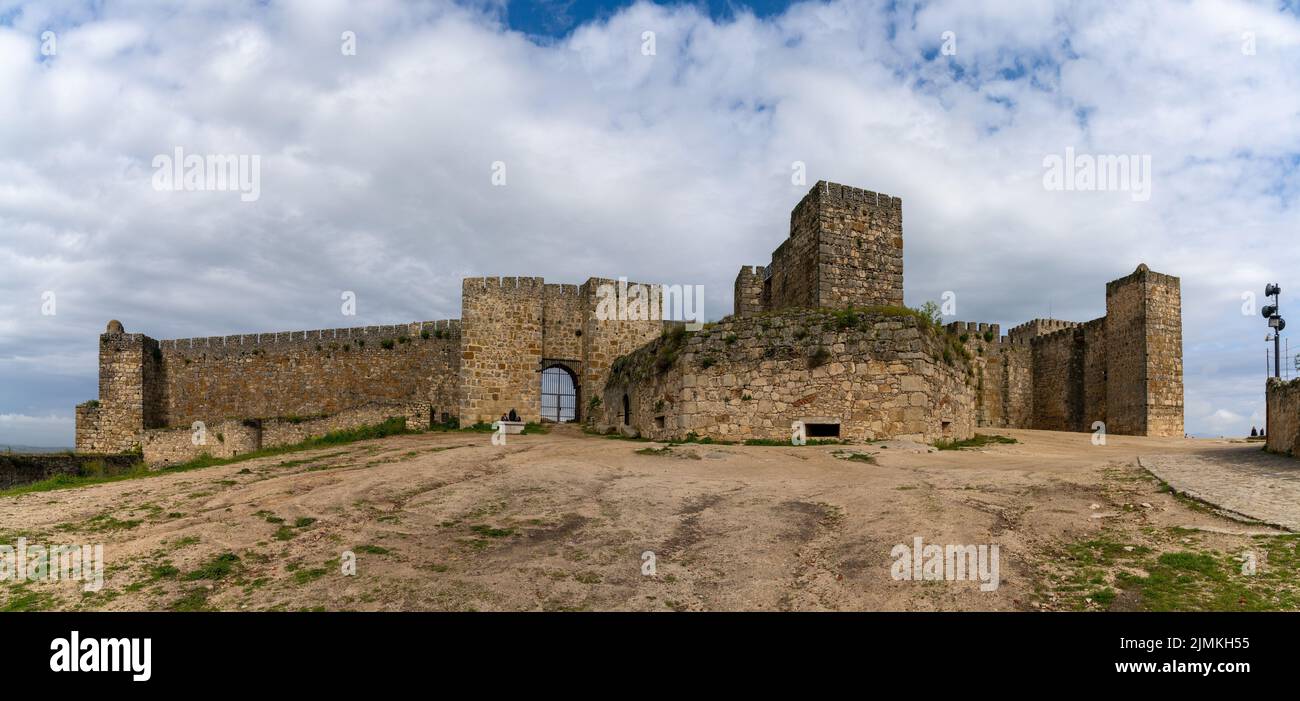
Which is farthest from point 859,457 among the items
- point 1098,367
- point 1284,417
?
point 1098,367

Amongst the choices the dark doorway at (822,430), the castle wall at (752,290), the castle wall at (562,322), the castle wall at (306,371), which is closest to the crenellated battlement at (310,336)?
the castle wall at (306,371)

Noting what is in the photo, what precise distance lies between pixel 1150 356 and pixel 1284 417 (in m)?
15.8

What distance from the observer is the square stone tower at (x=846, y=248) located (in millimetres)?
18984

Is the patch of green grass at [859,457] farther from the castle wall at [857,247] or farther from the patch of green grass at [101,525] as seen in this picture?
the patch of green grass at [101,525]

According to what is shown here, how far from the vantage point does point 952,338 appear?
17.9 m

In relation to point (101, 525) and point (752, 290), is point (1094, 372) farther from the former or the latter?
point (101, 525)

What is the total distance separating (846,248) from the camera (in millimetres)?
19234

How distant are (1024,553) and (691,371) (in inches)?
417

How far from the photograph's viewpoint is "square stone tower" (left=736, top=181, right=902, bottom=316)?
62.3ft

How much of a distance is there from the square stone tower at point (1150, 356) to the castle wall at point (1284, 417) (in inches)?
568

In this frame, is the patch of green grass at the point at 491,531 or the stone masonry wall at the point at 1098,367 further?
the stone masonry wall at the point at 1098,367

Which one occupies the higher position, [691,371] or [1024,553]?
[691,371]
